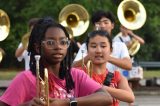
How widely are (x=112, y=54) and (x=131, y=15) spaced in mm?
7347

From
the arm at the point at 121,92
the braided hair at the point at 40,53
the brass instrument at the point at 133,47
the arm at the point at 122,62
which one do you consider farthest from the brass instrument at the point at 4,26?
the braided hair at the point at 40,53

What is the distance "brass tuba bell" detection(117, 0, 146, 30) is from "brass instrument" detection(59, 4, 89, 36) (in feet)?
3.99

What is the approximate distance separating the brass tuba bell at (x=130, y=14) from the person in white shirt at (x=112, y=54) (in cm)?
588

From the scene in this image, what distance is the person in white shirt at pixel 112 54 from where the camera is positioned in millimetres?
5398

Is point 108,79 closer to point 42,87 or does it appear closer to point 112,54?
point 42,87

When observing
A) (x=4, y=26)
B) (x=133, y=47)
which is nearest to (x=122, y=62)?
(x=133, y=47)

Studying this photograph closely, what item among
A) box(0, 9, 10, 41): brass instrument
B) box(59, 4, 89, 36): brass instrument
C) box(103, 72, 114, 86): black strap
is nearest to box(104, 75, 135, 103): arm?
box(103, 72, 114, 86): black strap

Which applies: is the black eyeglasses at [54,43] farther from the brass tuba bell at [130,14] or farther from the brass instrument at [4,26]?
the brass instrument at [4,26]

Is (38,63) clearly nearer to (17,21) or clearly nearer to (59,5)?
(59,5)

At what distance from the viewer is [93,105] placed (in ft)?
11.9

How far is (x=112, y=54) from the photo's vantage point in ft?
20.6

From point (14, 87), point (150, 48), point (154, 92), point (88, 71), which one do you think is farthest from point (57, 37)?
point (150, 48)

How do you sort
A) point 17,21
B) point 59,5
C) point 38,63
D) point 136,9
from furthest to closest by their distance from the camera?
1. point 17,21
2. point 59,5
3. point 136,9
4. point 38,63

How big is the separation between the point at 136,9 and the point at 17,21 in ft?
49.8
